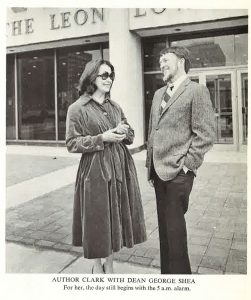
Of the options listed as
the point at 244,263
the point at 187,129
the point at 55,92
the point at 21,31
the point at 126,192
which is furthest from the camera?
the point at 55,92

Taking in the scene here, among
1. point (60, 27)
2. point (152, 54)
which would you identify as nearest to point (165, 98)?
point (60, 27)

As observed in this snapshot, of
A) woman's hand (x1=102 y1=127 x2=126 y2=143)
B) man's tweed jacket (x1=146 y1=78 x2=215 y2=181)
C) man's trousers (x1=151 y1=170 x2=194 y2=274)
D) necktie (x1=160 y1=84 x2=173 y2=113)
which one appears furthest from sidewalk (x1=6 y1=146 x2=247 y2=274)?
necktie (x1=160 y1=84 x2=173 y2=113)

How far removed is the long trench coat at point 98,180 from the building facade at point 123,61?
3995 millimetres

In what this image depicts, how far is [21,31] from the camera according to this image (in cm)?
675

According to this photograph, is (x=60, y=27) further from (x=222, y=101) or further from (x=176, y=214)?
(x=176, y=214)

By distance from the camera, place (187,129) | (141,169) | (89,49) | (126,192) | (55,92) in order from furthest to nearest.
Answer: (55,92) → (89,49) → (141,169) → (126,192) → (187,129)

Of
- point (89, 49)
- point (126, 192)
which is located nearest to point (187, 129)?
point (126, 192)

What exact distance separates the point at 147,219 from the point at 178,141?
1488mm

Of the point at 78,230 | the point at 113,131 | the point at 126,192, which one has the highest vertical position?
the point at 113,131

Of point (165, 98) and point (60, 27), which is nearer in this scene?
point (165, 98)

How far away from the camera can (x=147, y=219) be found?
3244 mm
